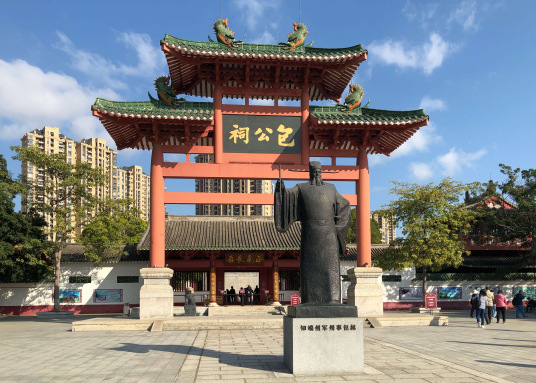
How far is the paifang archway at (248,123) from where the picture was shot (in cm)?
1725

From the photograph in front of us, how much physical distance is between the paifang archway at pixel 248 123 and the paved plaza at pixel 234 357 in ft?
14.9

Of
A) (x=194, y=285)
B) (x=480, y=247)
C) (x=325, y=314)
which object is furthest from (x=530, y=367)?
(x=480, y=247)

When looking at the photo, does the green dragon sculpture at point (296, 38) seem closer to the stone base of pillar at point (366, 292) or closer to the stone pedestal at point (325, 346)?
the stone base of pillar at point (366, 292)

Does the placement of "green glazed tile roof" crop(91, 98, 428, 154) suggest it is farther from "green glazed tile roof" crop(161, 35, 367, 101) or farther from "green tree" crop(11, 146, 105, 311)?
"green tree" crop(11, 146, 105, 311)

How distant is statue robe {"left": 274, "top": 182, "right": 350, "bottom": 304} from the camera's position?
8.46m

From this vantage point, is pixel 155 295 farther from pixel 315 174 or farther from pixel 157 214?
pixel 315 174

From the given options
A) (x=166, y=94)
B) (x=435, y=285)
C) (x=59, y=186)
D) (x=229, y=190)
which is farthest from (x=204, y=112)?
(x=229, y=190)

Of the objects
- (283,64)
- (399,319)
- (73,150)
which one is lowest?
(399,319)

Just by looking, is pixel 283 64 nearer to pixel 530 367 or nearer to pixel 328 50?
pixel 328 50

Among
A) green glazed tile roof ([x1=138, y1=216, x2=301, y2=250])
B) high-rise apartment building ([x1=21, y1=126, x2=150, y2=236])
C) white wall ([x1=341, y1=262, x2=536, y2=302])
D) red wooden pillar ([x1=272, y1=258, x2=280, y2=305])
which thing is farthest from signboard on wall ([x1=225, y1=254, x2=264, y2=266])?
high-rise apartment building ([x1=21, y1=126, x2=150, y2=236])

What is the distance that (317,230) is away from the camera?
8594 millimetres

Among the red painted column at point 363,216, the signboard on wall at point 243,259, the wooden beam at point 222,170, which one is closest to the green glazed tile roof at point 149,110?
the wooden beam at point 222,170

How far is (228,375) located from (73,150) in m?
80.1

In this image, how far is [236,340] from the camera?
12.6 metres
